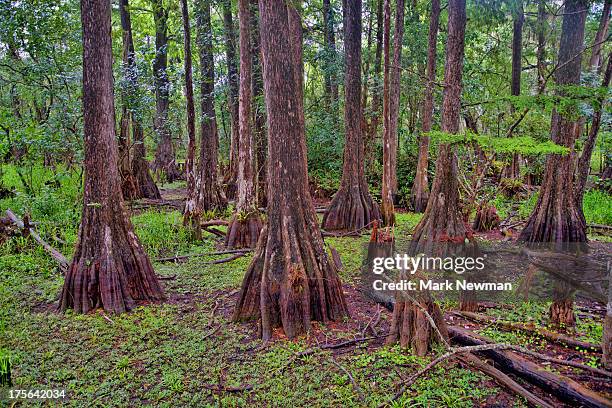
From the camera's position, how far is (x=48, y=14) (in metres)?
9.49

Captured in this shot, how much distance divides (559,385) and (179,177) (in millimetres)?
19337

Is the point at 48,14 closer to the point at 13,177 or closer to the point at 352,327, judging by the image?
the point at 13,177

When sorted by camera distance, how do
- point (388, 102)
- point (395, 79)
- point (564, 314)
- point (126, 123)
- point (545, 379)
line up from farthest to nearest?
point (126, 123) → point (395, 79) → point (388, 102) → point (564, 314) → point (545, 379)

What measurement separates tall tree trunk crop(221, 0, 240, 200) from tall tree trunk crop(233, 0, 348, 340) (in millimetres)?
5773

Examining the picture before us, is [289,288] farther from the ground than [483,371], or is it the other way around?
[289,288]

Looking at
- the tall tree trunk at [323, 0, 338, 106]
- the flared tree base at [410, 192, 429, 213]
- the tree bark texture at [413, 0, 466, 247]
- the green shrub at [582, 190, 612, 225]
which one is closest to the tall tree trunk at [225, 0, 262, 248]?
the tree bark texture at [413, 0, 466, 247]

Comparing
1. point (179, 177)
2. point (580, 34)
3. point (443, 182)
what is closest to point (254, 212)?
point (443, 182)

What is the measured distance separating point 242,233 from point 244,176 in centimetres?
111

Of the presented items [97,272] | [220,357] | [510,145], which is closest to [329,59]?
[510,145]

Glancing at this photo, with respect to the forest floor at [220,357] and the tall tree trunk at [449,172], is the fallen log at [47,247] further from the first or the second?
the tall tree trunk at [449,172]

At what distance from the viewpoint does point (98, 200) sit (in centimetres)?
531

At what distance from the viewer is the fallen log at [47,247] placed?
6609 millimetres

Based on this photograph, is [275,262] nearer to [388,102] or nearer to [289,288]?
[289,288]

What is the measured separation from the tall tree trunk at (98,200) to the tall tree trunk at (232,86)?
206 inches
